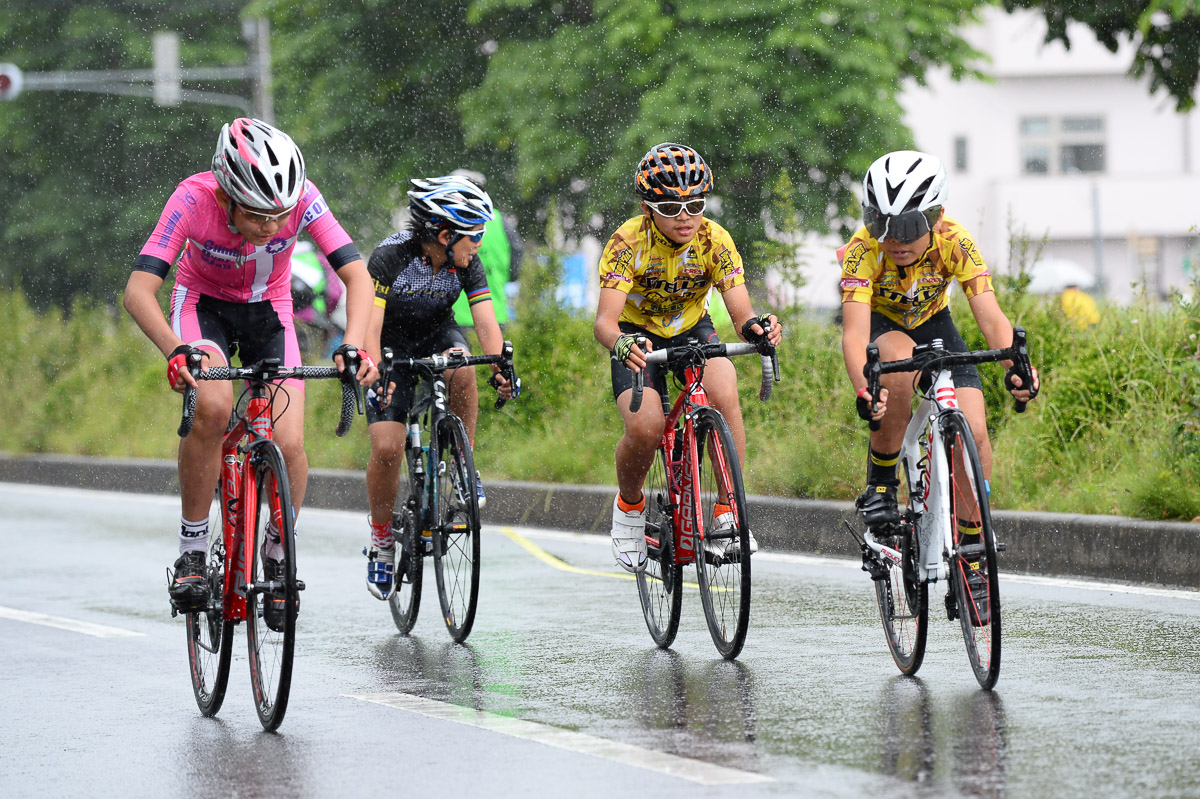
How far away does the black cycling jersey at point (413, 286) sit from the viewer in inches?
328

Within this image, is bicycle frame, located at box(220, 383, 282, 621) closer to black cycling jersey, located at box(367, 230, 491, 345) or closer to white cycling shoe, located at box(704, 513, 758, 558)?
black cycling jersey, located at box(367, 230, 491, 345)

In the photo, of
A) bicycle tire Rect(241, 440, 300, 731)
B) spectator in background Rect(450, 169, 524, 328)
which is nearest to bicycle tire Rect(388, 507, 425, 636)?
bicycle tire Rect(241, 440, 300, 731)

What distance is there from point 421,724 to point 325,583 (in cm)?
434

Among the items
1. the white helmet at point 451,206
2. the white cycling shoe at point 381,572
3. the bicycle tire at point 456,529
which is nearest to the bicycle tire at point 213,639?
the bicycle tire at point 456,529

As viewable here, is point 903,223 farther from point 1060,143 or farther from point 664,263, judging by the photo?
point 1060,143

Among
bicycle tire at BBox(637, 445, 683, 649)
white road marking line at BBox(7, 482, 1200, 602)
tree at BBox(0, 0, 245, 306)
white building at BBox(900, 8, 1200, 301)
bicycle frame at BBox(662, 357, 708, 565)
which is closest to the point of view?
bicycle frame at BBox(662, 357, 708, 565)

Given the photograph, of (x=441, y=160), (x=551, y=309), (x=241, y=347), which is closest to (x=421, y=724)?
(x=241, y=347)

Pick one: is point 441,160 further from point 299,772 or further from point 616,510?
point 299,772

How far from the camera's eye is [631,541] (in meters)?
7.95

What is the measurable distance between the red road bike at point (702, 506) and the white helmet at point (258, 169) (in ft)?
5.45

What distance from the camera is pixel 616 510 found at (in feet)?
26.3

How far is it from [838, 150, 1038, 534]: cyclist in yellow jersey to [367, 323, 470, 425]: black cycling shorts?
2.14 m

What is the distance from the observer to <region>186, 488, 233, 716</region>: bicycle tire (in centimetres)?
653

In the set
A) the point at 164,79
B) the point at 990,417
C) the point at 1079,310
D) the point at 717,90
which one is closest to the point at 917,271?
the point at 990,417
